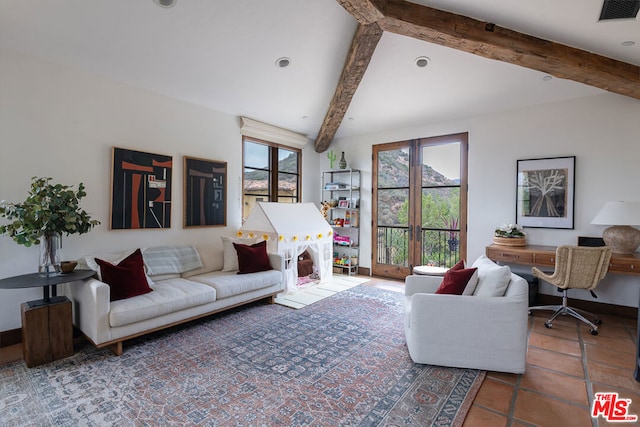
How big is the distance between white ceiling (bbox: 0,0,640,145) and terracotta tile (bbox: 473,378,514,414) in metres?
3.05

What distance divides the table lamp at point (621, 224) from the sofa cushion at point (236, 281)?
155 inches

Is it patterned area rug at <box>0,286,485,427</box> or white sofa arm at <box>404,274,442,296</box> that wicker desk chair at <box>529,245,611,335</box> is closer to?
white sofa arm at <box>404,274,442,296</box>

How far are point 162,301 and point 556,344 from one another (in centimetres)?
382

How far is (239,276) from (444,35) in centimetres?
347

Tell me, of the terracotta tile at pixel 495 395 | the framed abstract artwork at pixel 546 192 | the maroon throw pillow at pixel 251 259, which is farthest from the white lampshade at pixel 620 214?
the maroon throw pillow at pixel 251 259

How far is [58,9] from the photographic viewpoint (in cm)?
257

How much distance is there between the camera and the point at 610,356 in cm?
272

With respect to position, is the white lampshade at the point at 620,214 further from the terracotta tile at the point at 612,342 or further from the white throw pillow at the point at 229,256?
the white throw pillow at the point at 229,256

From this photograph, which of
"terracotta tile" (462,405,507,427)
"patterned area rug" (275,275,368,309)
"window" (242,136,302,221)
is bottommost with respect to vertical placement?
"terracotta tile" (462,405,507,427)

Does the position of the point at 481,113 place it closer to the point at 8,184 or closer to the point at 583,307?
the point at 583,307

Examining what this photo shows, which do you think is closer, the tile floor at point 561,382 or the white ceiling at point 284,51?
the tile floor at point 561,382

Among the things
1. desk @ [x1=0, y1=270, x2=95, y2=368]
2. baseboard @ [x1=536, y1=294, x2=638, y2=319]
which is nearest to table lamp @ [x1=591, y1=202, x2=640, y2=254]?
baseboard @ [x1=536, y1=294, x2=638, y2=319]

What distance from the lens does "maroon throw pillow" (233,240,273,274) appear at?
13.0 feet

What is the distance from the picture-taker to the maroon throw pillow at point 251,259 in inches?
155
